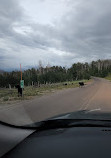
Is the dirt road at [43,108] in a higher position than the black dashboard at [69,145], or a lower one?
lower

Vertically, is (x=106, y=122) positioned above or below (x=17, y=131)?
above

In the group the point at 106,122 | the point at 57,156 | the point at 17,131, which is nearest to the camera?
the point at 57,156

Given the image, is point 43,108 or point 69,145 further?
point 43,108

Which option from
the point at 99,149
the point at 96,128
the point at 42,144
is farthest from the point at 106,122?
the point at 42,144

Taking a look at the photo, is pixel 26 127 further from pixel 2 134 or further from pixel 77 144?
pixel 77 144

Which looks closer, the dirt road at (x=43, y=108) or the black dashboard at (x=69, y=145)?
the black dashboard at (x=69, y=145)

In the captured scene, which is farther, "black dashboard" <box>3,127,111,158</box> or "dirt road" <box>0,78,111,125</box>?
"dirt road" <box>0,78,111,125</box>

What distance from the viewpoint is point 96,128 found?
234cm

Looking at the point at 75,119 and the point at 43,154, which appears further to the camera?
the point at 75,119

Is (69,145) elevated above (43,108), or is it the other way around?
(69,145)

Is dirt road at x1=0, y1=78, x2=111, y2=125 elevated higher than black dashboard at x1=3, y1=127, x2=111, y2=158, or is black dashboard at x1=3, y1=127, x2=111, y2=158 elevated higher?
black dashboard at x1=3, y1=127, x2=111, y2=158

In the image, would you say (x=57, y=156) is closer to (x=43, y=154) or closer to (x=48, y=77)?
(x=43, y=154)

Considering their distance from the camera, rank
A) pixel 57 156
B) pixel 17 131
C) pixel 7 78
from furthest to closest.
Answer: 1. pixel 7 78
2. pixel 17 131
3. pixel 57 156

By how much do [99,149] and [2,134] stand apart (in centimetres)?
146
